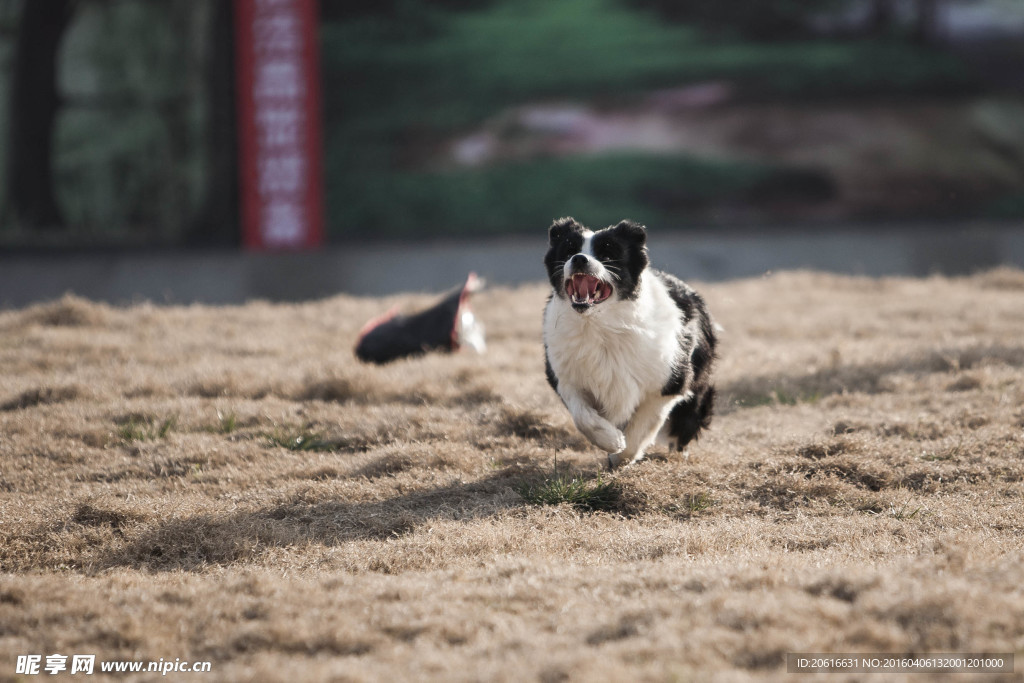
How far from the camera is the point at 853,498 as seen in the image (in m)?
4.23

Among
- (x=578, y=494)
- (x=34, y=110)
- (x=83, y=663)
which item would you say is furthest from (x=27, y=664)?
(x=34, y=110)

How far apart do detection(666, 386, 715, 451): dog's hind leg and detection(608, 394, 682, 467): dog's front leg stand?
0.14 meters

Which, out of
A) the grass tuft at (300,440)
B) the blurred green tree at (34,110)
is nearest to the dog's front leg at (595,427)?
the grass tuft at (300,440)

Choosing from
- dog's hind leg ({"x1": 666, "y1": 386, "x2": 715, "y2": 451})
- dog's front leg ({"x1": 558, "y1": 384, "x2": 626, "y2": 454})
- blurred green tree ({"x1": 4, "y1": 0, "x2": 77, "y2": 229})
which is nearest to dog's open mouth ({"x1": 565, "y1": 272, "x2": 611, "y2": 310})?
dog's front leg ({"x1": 558, "y1": 384, "x2": 626, "y2": 454})

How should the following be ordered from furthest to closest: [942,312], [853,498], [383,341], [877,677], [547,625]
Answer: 1. [942,312]
2. [383,341]
3. [853,498]
4. [547,625]
5. [877,677]

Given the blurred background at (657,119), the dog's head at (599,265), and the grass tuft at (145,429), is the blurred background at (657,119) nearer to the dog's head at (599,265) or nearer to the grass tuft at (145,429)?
the grass tuft at (145,429)

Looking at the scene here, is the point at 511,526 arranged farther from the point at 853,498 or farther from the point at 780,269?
the point at 780,269

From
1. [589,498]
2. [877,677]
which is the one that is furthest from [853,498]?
[877,677]

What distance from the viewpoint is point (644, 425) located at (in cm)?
454

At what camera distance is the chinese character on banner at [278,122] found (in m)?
13.3

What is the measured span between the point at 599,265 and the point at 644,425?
83cm

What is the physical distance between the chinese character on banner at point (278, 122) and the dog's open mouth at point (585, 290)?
9971 mm

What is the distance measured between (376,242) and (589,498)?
34.6ft

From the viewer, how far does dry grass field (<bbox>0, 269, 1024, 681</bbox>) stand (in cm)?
292
